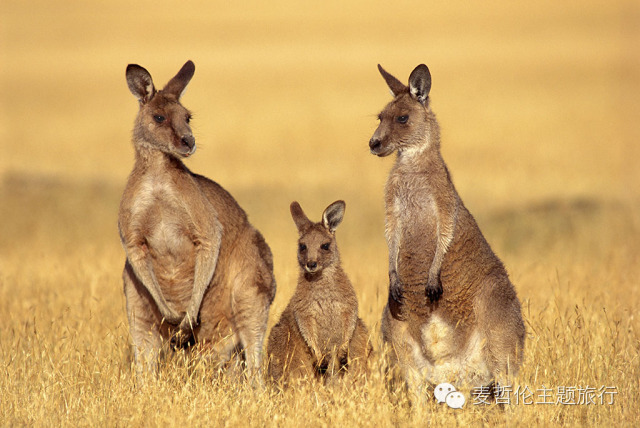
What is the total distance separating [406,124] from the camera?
18.7 feet

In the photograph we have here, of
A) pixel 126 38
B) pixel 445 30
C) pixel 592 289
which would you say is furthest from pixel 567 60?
pixel 592 289

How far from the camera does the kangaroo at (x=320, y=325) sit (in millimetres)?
5875

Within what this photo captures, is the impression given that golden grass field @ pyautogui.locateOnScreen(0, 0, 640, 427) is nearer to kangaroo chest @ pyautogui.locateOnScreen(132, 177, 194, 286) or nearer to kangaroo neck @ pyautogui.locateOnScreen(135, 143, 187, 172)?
kangaroo chest @ pyautogui.locateOnScreen(132, 177, 194, 286)

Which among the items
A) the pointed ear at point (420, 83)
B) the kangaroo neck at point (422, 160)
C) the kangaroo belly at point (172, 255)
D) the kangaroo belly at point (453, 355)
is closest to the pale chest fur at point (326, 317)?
→ the kangaroo belly at point (453, 355)

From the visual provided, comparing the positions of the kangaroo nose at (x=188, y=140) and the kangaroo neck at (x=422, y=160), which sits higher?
the kangaroo nose at (x=188, y=140)

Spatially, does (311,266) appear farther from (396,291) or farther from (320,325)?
(396,291)

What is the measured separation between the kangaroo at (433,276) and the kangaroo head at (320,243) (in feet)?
1.69

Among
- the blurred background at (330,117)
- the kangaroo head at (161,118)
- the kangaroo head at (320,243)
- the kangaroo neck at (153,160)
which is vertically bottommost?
the kangaroo head at (320,243)

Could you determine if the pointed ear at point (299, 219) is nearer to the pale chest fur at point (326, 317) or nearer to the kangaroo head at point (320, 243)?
the kangaroo head at point (320, 243)

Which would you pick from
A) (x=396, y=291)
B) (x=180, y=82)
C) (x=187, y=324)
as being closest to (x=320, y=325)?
(x=396, y=291)

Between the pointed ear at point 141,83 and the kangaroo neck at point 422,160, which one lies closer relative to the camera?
the kangaroo neck at point 422,160

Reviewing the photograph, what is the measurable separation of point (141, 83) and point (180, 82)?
11.0 inches

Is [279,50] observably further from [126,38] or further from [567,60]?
[567,60]

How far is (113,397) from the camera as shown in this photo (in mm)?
5109
